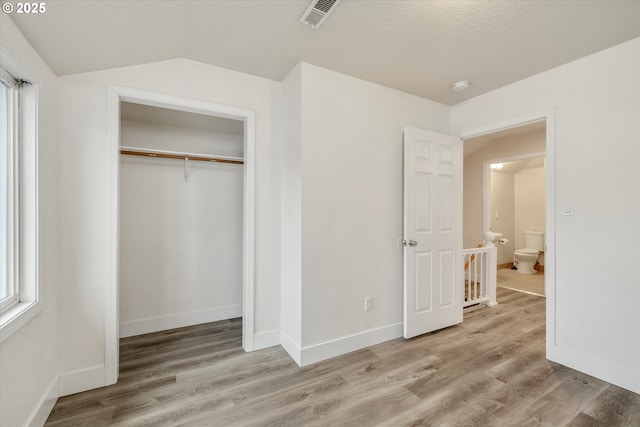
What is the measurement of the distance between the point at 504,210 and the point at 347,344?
531 cm

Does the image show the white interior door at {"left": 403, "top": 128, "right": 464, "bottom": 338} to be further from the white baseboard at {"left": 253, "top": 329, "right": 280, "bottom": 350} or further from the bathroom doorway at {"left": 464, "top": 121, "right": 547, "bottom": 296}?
the bathroom doorway at {"left": 464, "top": 121, "right": 547, "bottom": 296}

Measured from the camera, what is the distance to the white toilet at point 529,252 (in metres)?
5.39

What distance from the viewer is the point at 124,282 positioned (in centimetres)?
276

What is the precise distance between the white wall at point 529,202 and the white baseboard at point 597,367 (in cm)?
452

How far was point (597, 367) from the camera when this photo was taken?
2.08 meters

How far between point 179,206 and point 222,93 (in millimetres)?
1343

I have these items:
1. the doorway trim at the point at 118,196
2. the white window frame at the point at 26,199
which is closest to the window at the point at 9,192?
the white window frame at the point at 26,199

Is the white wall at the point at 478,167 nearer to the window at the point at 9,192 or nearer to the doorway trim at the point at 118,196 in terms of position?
the doorway trim at the point at 118,196

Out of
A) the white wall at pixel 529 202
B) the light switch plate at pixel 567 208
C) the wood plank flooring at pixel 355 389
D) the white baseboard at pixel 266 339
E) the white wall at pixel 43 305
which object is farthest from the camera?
the white wall at pixel 529 202

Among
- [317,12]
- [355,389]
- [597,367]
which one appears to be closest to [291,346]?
[355,389]

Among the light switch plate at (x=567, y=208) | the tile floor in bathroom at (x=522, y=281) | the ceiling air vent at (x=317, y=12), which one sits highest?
the ceiling air vent at (x=317, y=12)

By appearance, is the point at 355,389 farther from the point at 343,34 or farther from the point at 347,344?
the point at 343,34

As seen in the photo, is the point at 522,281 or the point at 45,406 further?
the point at 522,281

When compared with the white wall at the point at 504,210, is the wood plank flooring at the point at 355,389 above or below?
below
